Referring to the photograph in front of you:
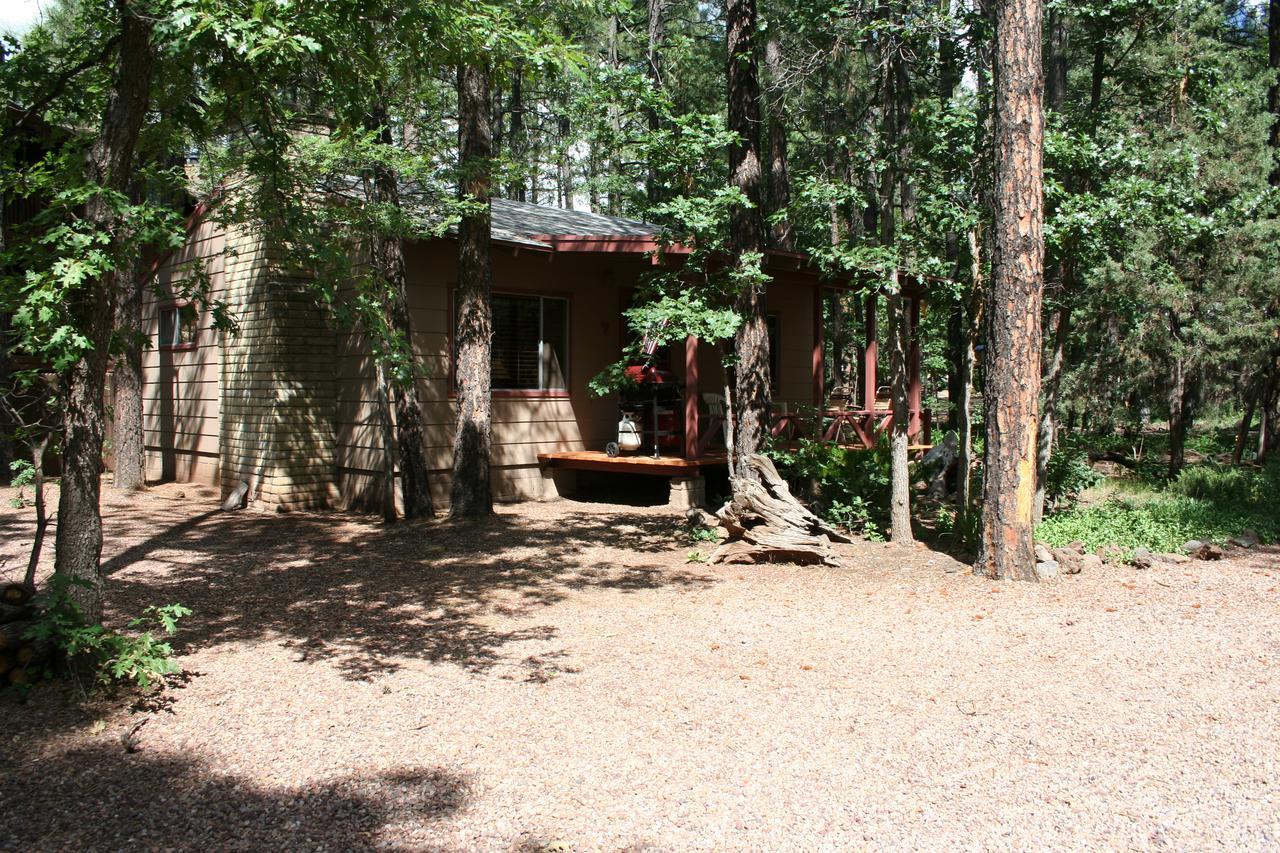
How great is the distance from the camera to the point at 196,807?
11.2ft

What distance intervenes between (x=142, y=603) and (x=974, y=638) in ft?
19.5

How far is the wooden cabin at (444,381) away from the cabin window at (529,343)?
2 cm

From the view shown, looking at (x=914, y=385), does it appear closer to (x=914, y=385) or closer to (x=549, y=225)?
(x=914, y=385)

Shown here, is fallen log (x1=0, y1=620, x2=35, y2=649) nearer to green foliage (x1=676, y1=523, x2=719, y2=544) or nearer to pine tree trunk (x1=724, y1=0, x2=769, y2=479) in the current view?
green foliage (x1=676, y1=523, x2=719, y2=544)

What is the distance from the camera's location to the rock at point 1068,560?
25.8 feet

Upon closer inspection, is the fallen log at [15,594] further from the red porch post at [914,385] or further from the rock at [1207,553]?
the red porch post at [914,385]

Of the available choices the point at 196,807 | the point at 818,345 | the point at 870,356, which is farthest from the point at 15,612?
the point at 870,356

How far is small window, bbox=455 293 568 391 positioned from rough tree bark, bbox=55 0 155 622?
735 centimetres

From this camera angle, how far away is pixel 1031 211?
25.0 ft

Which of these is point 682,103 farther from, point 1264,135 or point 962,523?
point 962,523

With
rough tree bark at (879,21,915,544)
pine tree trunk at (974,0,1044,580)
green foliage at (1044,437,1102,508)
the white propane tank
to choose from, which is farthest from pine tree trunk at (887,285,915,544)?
the white propane tank

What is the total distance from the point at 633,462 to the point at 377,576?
14.5 ft

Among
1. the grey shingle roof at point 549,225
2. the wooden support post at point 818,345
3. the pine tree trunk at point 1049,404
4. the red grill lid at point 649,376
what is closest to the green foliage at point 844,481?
the pine tree trunk at point 1049,404

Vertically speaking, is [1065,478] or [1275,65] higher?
[1275,65]
